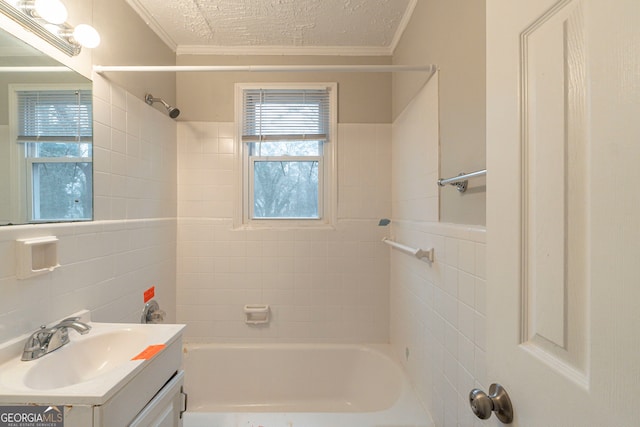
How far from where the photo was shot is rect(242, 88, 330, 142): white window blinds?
6.93ft

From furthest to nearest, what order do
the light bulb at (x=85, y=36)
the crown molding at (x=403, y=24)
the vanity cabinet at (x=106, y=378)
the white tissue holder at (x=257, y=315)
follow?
1. the white tissue holder at (x=257, y=315)
2. the crown molding at (x=403, y=24)
3. the light bulb at (x=85, y=36)
4. the vanity cabinet at (x=106, y=378)

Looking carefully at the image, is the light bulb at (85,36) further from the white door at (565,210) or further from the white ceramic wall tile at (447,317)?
the white ceramic wall tile at (447,317)

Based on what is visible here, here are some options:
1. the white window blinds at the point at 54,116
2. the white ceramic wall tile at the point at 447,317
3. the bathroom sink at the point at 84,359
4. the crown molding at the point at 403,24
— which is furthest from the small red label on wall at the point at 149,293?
the crown molding at the point at 403,24

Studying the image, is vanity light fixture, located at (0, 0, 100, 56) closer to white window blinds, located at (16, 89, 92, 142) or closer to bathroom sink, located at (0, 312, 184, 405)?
white window blinds, located at (16, 89, 92, 142)

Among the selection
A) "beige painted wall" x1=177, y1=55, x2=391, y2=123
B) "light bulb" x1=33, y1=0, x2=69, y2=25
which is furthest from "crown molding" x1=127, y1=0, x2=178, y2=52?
"light bulb" x1=33, y1=0, x2=69, y2=25

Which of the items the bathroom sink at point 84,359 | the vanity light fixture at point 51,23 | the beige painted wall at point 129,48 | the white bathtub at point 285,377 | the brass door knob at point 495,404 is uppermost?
the beige painted wall at point 129,48

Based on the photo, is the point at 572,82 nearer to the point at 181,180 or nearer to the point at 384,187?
the point at 384,187

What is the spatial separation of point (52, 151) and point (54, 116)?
14 centimetres

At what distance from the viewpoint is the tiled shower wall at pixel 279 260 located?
6.82 ft

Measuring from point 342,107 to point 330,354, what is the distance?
1.81 meters

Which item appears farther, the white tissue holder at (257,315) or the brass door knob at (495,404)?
the white tissue holder at (257,315)

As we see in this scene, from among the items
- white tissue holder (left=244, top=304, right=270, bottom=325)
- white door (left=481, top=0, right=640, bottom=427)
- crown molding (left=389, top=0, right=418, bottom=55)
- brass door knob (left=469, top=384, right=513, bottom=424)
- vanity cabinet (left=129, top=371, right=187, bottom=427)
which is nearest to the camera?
white door (left=481, top=0, right=640, bottom=427)

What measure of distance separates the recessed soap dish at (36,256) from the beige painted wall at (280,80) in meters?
1.33

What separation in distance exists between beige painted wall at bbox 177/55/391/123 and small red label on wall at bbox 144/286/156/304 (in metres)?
1.22
